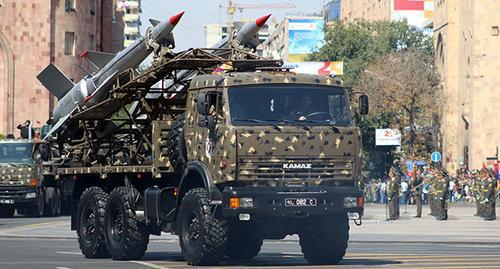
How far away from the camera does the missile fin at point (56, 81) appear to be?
37.0 meters

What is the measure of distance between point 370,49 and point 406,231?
7723cm

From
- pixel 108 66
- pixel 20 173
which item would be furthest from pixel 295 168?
pixel 20 173


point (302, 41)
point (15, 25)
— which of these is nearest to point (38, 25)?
point (15, 25)

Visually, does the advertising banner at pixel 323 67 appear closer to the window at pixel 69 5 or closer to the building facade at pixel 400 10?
the window at pixel 69 5

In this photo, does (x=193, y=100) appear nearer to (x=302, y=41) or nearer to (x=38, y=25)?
(x=38, y=25)

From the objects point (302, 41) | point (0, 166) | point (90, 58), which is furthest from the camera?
point (302, 41)

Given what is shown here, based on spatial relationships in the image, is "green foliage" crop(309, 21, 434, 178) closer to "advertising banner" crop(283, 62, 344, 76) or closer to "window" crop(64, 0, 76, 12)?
"advertising banner" crop(283, 62, 344, 76)

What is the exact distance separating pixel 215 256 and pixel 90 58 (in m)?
12.6

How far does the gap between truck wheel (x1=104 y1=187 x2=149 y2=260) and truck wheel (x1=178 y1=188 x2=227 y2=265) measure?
2.25 meters

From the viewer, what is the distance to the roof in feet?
75.0

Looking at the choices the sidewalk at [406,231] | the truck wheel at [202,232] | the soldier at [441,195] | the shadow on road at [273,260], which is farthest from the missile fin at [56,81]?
the soldier at [441,195]

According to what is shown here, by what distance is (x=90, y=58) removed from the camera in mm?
34000

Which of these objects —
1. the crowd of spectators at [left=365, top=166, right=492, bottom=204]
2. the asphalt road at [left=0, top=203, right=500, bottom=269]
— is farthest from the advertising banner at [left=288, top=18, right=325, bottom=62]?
the asphalt road at [left=0, top=203, right=500, bottom=269]

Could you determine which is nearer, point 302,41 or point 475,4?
point 475,4
